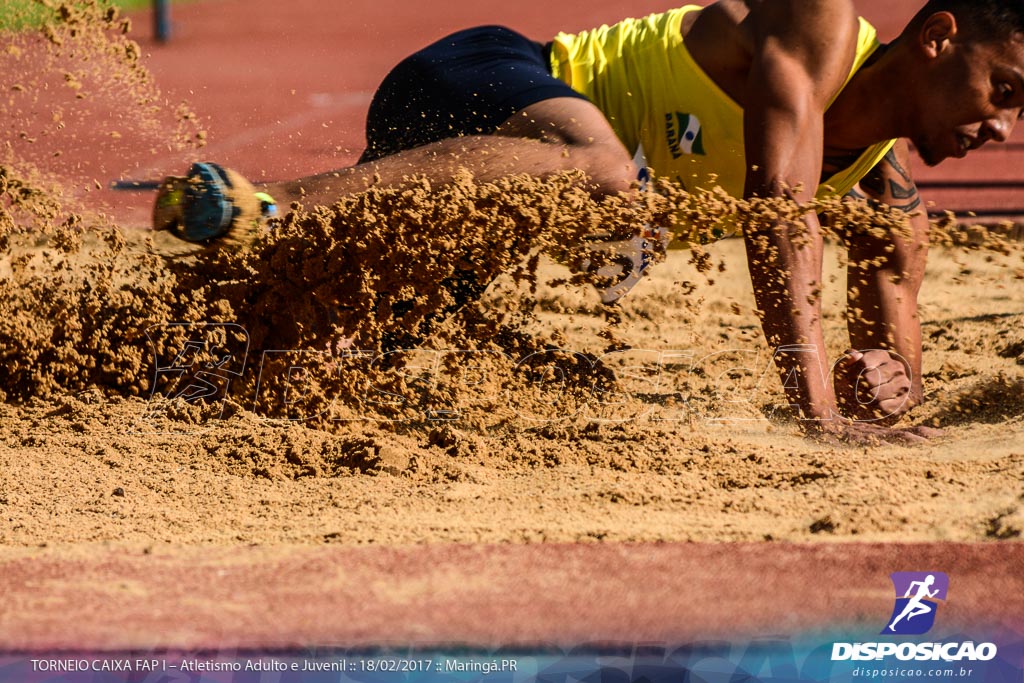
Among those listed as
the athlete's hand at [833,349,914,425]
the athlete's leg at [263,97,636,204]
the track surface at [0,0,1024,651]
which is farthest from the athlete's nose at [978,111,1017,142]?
the track surface at [0,0,1024,651]

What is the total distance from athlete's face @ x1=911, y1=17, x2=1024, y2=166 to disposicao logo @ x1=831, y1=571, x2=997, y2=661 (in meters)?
1.21

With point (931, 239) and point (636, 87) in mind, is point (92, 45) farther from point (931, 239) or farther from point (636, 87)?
point (931, 239)

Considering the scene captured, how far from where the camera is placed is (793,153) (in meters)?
2.59

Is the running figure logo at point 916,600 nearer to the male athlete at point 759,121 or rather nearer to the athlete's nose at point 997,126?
the male athlete at point 759,121

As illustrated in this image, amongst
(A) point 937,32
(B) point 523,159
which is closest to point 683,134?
(B) point 523,159

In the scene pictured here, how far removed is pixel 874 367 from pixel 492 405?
0.93 m

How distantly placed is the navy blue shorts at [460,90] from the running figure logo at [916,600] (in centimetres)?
136

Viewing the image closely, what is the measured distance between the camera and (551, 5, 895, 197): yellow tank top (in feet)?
9.37

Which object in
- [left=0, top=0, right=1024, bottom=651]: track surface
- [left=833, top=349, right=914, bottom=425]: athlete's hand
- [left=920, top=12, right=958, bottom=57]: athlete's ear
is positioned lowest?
[left=0, top=0, right=1024, bottom=651]: track surface

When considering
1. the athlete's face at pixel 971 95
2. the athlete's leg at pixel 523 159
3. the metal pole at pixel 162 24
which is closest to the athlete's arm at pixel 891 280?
the athlete's face at pixel 971 95

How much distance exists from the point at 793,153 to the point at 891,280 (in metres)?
0.62

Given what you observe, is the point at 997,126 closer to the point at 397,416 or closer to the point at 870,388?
the point at 870,388

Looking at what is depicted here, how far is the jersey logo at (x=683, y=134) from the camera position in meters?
2.89

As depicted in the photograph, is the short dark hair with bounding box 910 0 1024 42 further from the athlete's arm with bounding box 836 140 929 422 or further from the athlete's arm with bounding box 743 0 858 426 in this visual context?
the athlete's arm with bounding box 836 140 929 422
